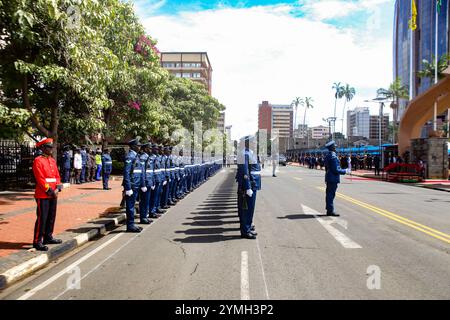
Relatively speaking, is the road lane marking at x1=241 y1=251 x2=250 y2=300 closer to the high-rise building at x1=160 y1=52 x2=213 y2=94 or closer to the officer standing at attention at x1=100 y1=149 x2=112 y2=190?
the officer standing at attention at x1=100 y1=149 x2=112 y2=190

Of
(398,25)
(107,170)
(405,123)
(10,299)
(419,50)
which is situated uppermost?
(398,25)

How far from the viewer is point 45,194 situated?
23.5 ft

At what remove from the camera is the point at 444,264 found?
6215mm

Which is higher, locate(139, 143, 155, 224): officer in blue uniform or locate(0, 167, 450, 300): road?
A: locate(139, 143, 155, 224): officer in blue uniform

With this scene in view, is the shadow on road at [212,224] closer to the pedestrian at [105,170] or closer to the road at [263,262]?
the road at [263,262]

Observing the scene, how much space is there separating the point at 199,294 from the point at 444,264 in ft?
13.2

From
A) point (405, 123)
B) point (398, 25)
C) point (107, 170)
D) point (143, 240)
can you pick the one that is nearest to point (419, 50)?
point (398, 25)

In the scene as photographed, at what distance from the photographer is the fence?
18078 millimetres

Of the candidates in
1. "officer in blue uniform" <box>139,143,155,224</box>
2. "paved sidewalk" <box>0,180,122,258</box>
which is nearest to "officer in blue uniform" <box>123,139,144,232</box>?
"officer in blue uniform" <box>139,143,155,224</box>

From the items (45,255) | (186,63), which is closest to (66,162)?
(45,255)

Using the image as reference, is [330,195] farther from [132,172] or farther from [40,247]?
[40,247]

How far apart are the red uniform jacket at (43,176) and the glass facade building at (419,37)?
312 feet

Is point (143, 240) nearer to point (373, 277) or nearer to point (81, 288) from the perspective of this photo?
point (81, 288)

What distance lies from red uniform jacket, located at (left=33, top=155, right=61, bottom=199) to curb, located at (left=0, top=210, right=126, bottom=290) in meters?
1.02
